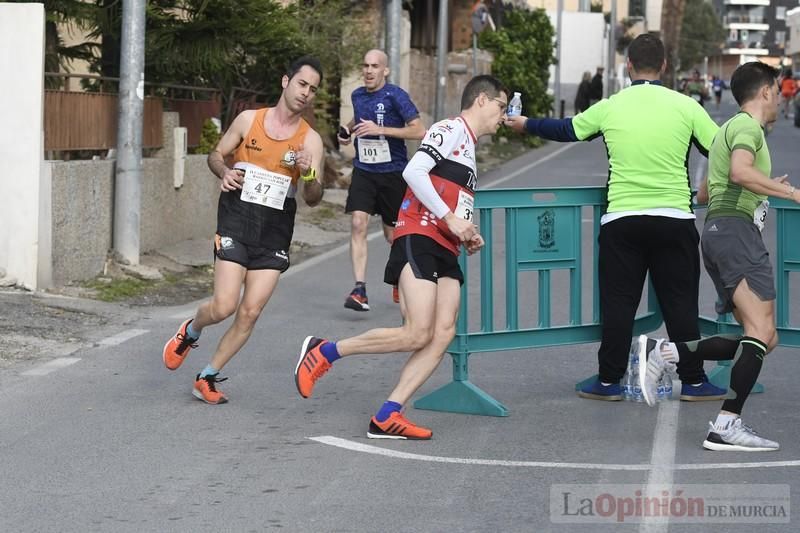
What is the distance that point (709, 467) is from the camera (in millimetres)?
6930

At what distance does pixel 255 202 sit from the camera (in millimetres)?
8258

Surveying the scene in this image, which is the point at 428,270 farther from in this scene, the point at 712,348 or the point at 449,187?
the point at 712,348

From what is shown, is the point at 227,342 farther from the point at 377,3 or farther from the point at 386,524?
the point at 377,3

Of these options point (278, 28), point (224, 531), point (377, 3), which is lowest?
point (224, 531)

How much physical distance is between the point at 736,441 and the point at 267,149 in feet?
9.45

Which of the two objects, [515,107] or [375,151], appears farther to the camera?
[375,151]

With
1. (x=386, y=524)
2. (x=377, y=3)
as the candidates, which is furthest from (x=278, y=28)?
(x=377, y=3)

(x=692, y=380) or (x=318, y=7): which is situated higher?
(x=318, y=7)

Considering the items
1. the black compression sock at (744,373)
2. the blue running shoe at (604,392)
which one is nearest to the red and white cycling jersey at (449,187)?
the black compression sock at (744,373)

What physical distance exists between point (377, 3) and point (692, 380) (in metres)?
21.8

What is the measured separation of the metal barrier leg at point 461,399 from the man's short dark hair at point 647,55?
1.79 metres

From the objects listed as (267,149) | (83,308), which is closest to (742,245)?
(267,149)

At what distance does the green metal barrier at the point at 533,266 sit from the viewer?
27.0 feet

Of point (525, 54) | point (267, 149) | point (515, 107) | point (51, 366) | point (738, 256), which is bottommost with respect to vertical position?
point (51, 366)
